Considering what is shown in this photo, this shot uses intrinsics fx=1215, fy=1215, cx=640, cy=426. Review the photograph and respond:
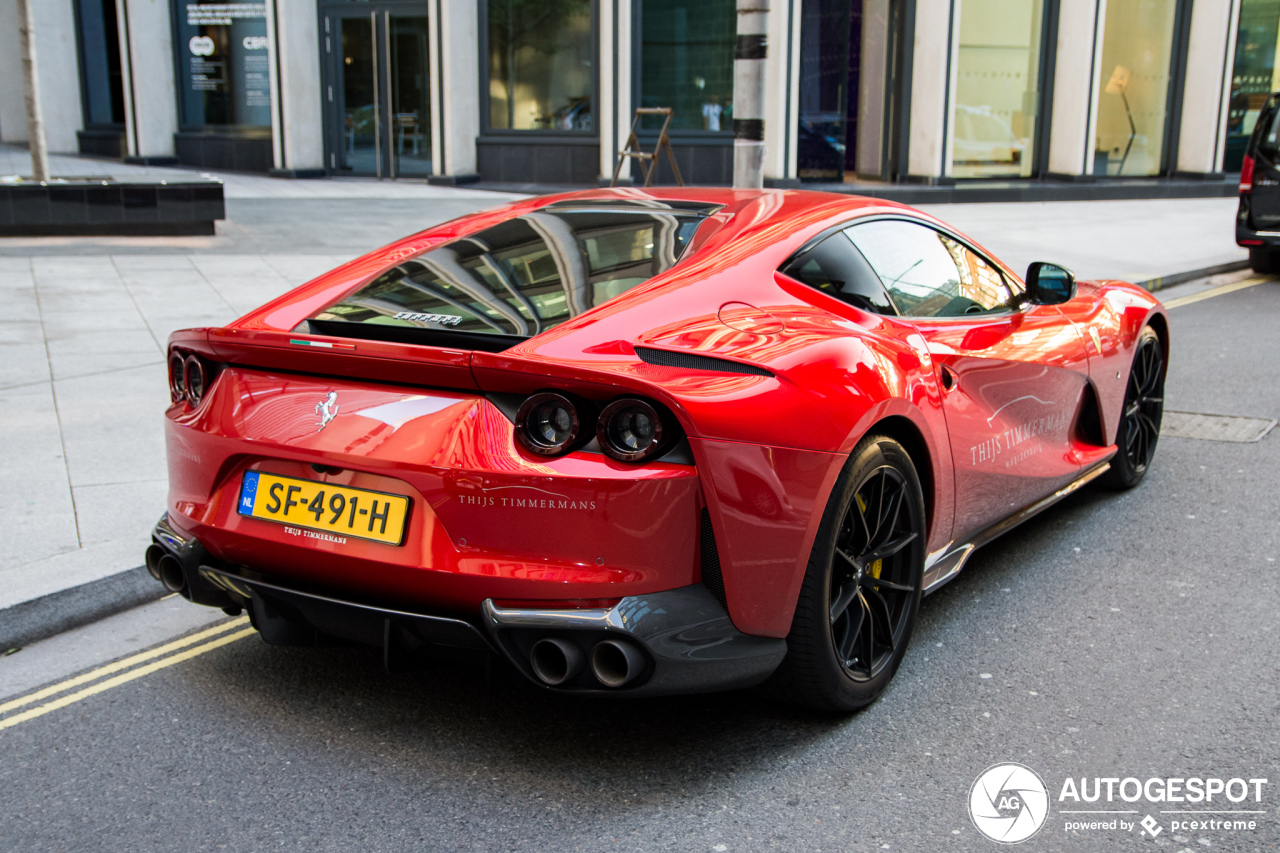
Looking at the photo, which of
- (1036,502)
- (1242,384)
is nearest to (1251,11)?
(1242,384)

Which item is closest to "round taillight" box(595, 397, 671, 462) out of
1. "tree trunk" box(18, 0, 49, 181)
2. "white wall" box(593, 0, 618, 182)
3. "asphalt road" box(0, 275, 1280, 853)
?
"asphalt road" box(0, 275, 1280, 853)

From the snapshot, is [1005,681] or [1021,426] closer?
[1005,681]

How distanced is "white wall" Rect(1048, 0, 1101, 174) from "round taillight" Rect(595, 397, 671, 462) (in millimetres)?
21454

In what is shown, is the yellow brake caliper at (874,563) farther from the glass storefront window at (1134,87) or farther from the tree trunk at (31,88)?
the glass storefront window at (1134,87)

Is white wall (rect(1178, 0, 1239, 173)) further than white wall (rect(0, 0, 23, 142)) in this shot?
No

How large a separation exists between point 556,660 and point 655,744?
0.58 metres

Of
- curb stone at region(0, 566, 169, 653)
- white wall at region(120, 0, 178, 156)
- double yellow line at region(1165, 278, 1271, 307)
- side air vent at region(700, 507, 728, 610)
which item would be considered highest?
white wall at region(120, 0, 178, 156)

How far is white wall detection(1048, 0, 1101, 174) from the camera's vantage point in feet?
71.7

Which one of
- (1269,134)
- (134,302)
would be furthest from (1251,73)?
(134,302)

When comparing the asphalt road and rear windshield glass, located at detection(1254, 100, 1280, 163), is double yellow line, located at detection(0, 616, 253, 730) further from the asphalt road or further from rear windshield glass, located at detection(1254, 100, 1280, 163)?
rear windshield glass, located at detection(1254, 100, 1280, 163)

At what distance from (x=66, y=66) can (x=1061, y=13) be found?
20.3 metres

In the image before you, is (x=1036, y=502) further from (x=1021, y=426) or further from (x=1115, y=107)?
(x=1115, y=107)

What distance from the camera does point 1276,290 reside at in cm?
1241

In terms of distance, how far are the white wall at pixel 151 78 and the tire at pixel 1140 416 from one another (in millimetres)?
21603
